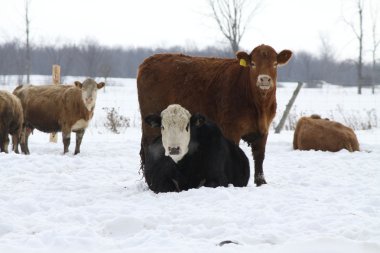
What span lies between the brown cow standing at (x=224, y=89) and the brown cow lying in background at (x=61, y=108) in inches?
218

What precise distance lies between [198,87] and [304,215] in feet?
9.29

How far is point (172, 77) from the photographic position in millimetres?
6742

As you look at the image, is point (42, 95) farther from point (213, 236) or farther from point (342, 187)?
point (213, 236)

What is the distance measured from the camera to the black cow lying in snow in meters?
5.38

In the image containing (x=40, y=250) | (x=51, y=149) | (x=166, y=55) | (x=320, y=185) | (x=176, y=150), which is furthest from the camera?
(x=51, y=149)

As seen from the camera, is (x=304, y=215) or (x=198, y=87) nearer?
(x=304, y=215)

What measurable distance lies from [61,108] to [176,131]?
7.67m

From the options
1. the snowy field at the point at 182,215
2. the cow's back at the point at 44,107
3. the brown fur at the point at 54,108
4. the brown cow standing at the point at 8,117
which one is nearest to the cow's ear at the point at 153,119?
the snowy field at the point at 182,215

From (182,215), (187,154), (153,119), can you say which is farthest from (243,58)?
(182,215)

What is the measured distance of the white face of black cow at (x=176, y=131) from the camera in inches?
208

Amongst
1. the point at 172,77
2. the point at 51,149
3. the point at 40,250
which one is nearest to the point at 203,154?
the point at 172,77

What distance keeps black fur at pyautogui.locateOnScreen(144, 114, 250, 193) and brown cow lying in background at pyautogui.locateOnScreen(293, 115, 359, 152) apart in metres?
4.88

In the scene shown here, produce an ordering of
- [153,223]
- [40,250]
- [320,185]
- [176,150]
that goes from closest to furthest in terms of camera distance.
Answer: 1. [40,250]
2. [153,223]
3. [176,150]
4. [320,185]

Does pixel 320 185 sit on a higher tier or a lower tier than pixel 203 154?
lower
